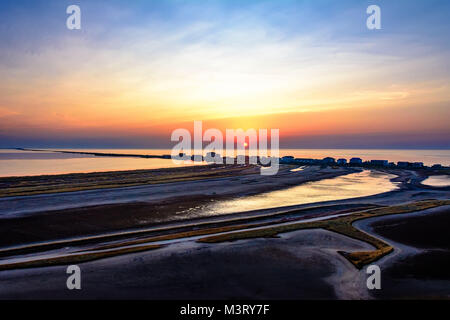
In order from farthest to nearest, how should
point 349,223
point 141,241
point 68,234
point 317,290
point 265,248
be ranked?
point 349,223, point 68,234, point 141,241, point 265,248, point 317,290

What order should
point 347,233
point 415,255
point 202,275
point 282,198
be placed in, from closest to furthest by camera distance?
point 202,275
point 415,255
point 347,233
point 282,198

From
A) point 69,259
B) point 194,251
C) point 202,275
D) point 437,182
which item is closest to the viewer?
point 202,275

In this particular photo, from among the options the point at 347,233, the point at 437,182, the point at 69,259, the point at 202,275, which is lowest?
the point at 437,182

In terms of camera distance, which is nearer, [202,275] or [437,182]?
[202,275]

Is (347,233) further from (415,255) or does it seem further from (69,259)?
(69,259)

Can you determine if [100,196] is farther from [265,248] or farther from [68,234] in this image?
[265,248]

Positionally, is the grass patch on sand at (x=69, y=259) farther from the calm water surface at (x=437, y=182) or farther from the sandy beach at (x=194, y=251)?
the calm water surface at (x=437, y=182)

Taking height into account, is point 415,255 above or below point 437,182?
above

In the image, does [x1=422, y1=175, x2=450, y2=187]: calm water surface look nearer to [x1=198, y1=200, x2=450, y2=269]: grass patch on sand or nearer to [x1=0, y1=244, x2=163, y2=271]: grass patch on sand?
[x1=198, y1=200, x2=450, y2=269]: grass patch on sand

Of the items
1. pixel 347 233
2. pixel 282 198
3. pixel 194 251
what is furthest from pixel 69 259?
pixel 282 198

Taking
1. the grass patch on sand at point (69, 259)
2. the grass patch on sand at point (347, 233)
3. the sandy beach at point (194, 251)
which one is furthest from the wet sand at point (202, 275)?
the grass patch on sand at point (347, 233)
